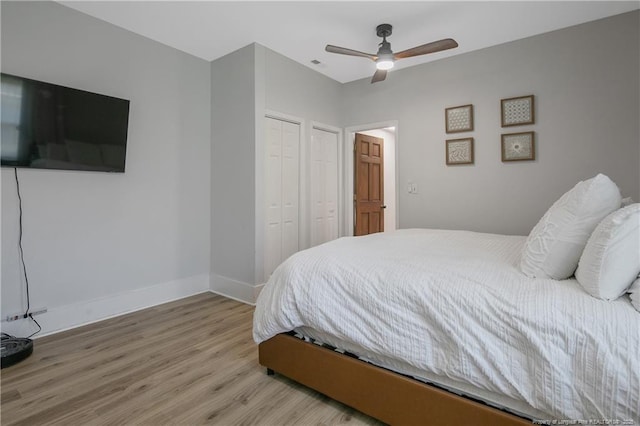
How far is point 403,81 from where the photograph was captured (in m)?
3.98

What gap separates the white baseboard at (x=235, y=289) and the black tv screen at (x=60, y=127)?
1.60 meters

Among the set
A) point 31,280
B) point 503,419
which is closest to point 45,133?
point 31,280

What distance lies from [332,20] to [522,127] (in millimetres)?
2216

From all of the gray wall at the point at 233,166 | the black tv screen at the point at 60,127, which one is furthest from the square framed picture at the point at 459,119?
the black tv screen at the point at 60,127

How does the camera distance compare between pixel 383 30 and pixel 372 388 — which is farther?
pixel 383 30

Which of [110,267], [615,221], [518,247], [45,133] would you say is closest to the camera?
[615,221]

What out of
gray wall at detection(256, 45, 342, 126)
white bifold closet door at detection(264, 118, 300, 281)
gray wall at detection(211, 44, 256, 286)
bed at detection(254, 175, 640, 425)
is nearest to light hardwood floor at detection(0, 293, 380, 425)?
bed at detection(254, 175, 640, 425)

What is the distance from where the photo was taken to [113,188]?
9.81ft

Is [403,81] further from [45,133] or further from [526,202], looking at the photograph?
[45,133]

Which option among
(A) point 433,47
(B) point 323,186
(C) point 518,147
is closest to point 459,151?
(C) point 518,147

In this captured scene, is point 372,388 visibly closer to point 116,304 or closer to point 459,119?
point 116,304

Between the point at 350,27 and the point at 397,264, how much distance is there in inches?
97.9

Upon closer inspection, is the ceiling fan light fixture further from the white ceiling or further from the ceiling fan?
the white ceiling

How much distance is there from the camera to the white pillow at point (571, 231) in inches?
53.9
